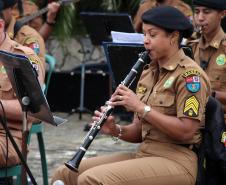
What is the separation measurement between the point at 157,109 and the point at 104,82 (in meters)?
5.26

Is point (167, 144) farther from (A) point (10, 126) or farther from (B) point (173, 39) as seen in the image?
(A) point (10, 126)

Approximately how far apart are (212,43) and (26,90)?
1.93 m

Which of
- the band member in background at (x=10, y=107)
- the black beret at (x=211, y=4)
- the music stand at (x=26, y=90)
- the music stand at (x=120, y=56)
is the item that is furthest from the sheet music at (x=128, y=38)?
the music stand at (x=26, y=90)

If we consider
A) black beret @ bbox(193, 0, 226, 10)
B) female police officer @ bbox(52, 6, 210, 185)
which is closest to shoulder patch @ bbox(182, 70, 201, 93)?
female police officer @ bbox(52, 6, 210, 185)

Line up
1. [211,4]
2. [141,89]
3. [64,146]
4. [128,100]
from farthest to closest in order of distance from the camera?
1. [64,146]
2. [211,4]
3. [141,89]
4. [128,100]

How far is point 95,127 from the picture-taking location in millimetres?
4145

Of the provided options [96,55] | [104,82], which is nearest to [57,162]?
[104,82]

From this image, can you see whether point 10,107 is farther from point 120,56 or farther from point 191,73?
point 191,73

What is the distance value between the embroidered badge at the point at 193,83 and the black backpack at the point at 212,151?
0.21 m

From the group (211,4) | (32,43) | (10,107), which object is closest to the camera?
(10,107)

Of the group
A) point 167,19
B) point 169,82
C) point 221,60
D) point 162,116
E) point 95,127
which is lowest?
point 221,60

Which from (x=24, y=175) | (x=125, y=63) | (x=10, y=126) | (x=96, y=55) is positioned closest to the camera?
(x=24, y=175)

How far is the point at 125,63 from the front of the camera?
532 centimetres

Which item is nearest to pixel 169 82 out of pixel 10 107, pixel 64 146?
pixel 10 107
